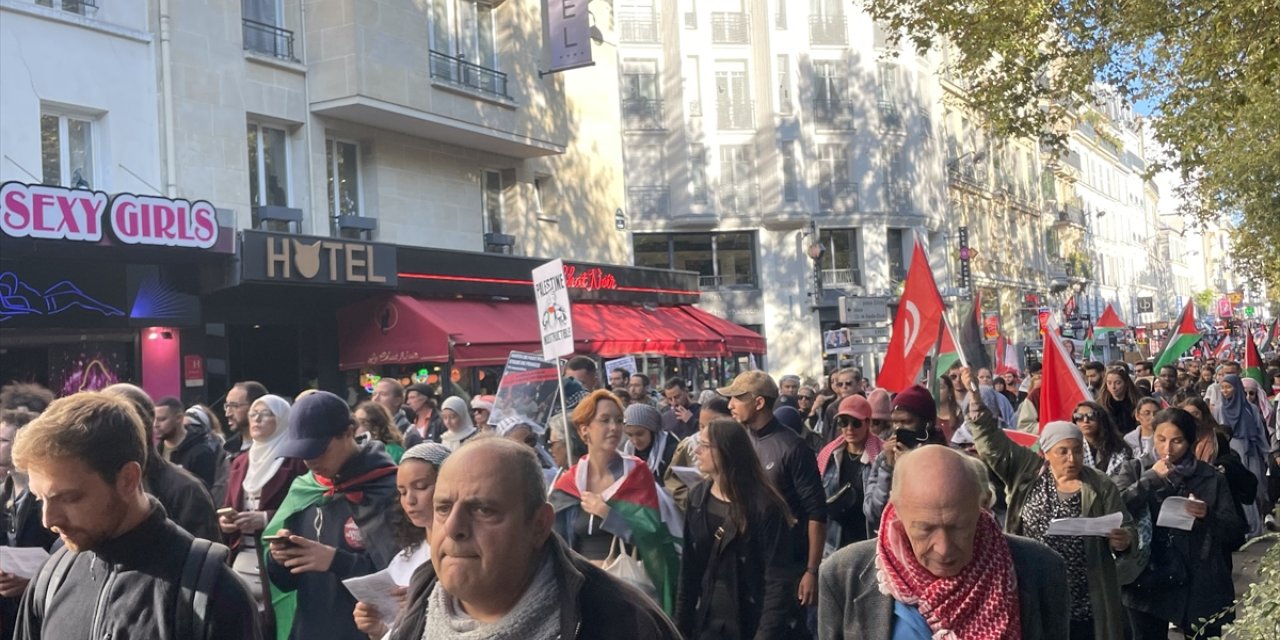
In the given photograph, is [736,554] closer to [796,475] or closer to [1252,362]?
[796,475]

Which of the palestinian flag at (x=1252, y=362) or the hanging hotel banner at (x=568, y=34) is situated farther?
the hanging hotel banner at (x=568, y=34)

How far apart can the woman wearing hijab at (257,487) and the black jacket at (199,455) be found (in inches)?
21.3

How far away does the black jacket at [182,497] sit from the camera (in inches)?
187

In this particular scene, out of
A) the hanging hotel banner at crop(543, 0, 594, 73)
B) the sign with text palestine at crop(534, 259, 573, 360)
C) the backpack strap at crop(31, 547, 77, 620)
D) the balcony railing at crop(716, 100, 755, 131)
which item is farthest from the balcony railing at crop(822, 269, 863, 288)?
the backpack strap at crop(31, 547, 77, 620)

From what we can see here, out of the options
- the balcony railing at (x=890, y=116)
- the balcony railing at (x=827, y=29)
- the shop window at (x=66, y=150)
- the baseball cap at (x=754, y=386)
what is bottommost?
the baseball cap at (x=754, y=386)

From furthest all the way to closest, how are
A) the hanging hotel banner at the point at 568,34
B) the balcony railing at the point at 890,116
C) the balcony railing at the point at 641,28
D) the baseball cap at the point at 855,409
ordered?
the balcony railing at the point at 890,116 < the balcony railing at the point at 641,28 < the hanging hotel banner at the point at 568,34 < the baseball cap at the point at 855,409

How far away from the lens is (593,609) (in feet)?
8.94

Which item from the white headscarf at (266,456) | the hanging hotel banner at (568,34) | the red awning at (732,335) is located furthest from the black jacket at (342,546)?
the red awning at (732,335)

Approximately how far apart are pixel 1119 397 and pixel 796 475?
253 inches

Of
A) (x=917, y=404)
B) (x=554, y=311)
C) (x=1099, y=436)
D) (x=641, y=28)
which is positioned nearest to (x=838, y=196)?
(x=641, y=28)

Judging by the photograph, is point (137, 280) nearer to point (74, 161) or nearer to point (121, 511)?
point (74, 161)

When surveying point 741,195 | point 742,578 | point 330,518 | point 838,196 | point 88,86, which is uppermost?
point 741,195

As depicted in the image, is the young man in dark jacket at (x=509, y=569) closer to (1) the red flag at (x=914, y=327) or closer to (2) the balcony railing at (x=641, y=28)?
(1) the red flag at (x=914, y=327)

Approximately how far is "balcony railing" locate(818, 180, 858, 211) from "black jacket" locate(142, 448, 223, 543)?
124ft
